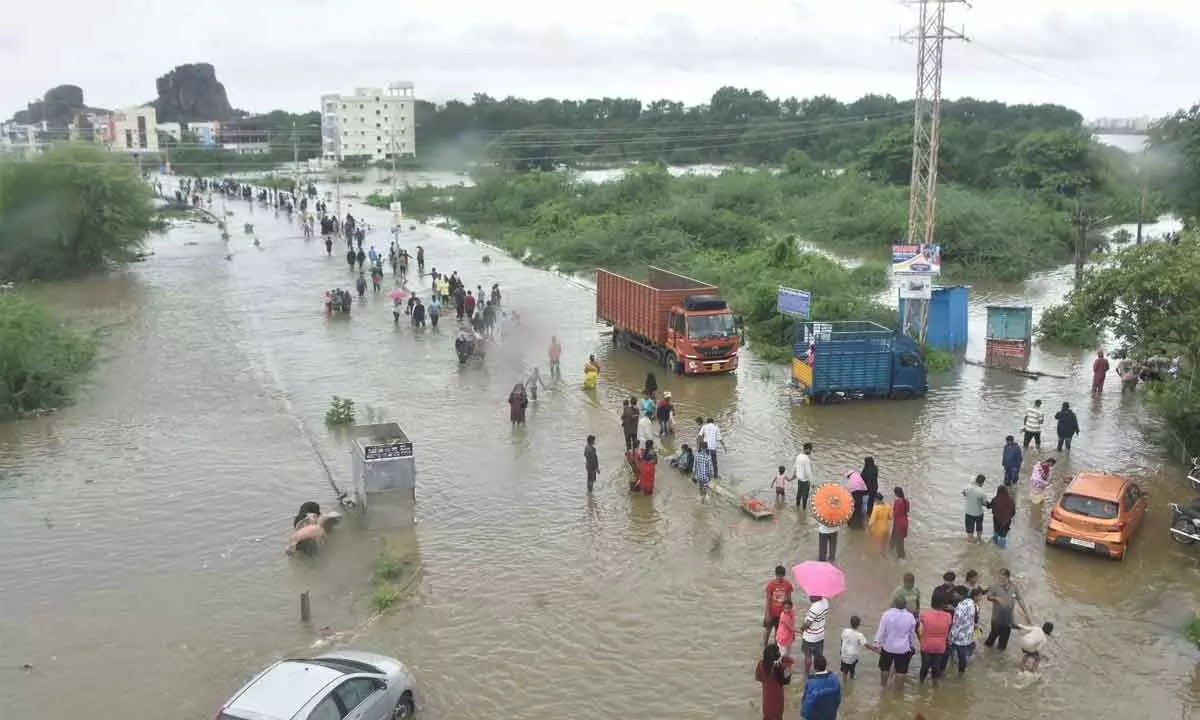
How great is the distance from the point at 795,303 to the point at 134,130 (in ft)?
397

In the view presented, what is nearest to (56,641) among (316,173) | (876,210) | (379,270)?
(379,270)

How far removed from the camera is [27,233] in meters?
44.1

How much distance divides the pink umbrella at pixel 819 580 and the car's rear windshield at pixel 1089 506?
5.50 metres

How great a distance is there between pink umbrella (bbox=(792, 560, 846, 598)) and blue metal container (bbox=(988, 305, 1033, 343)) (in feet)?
58.6

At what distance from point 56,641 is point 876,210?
53425mm

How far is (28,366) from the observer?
24.3m

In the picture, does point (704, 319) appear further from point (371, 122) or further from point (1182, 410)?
point (371, 122)

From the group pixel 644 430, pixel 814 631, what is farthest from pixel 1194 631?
pixel 644 430

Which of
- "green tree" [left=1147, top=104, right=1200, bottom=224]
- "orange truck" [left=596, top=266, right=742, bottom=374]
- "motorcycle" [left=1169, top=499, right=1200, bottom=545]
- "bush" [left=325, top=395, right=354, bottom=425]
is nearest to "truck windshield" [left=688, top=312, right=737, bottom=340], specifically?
"orange truck" [left=596, top=266, right=742, bottom=374]

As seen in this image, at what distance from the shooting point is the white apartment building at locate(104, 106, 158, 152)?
122625mm

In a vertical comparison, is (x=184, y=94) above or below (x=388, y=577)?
above

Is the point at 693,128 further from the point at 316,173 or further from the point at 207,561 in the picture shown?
the point at 207,561

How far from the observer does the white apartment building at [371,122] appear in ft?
252

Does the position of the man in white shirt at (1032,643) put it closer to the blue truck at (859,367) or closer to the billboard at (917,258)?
the blue truck at (859,367)
